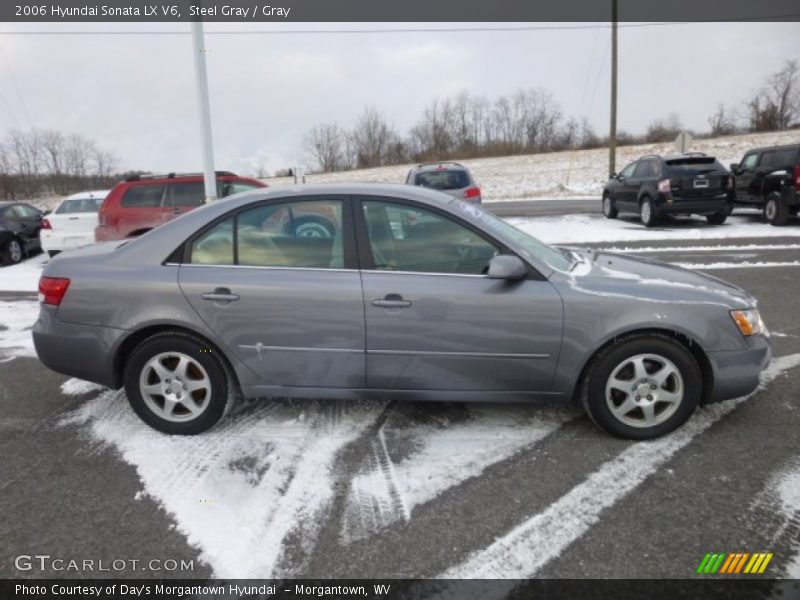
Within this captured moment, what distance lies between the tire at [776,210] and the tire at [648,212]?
252 cm

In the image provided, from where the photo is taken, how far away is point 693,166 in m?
12.7

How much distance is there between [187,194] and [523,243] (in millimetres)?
7700

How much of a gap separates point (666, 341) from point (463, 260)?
4.22 ft

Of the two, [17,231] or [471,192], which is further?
[17,231]

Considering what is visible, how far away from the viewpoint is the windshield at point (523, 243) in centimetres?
330

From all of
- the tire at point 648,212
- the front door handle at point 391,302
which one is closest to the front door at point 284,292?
the front door handle at point 391,302

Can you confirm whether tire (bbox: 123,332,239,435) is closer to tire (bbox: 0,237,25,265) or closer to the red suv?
the red suv

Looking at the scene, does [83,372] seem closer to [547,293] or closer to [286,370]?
[286,370]

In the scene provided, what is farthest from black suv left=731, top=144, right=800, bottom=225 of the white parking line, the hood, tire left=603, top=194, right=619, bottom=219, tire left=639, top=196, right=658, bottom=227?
the white parking line

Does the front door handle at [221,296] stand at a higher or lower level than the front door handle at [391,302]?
higher

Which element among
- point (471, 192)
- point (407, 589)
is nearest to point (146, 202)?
point (471, 192)

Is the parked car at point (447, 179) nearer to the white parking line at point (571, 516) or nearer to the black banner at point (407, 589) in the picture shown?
the white parking line at point (571, 516)

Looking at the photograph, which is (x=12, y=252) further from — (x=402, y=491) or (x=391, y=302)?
(x=402, y=491)

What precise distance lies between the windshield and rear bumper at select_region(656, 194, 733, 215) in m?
10.5
